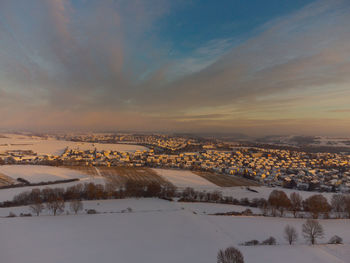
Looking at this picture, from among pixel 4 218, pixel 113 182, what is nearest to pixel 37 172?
pixel 113 182

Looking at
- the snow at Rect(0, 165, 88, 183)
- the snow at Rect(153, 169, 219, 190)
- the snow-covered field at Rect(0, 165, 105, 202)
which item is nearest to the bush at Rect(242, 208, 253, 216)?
the snow at Rect(153, 169, 219, 190)

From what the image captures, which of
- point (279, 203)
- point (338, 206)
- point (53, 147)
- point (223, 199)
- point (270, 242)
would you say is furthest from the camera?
point (53, 147)

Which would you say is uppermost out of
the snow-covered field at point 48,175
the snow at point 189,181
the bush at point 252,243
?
the bush at point 252,243

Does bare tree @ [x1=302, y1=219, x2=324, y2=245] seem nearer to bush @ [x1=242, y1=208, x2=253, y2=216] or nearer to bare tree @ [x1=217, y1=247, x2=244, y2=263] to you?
→ bush @ [x1=242, y1=208, x2=253, y2=216]

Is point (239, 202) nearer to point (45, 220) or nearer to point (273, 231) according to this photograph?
point (273, 231)

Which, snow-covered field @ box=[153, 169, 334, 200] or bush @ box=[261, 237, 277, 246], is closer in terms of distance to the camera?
bush @ box=[261, 237, 277, 246]

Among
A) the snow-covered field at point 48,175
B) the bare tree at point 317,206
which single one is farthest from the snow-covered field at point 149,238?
the snow-covered field at point 48,175

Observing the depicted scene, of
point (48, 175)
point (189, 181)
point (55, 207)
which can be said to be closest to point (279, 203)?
point (189, 181)

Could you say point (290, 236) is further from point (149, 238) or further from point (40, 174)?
point (40, 174)

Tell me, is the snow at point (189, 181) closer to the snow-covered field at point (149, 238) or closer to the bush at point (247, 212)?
the bush at point (247, 212)

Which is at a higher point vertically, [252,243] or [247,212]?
[252,243]
